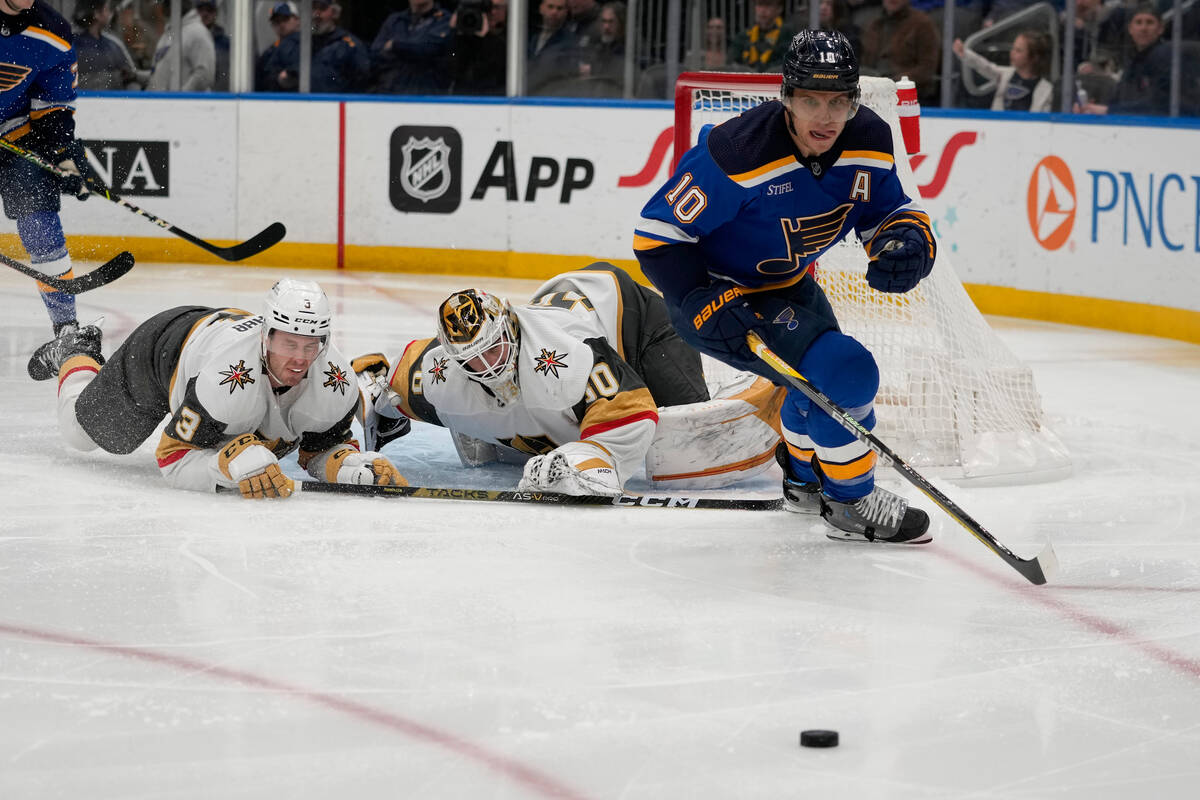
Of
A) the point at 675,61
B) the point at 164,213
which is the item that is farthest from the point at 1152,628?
the point at 164,213

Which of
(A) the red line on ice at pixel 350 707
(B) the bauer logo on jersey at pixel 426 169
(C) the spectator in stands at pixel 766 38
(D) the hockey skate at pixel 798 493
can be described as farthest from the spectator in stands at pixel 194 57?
(A) the red line on ice at pixel 350 707

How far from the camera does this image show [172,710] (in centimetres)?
227

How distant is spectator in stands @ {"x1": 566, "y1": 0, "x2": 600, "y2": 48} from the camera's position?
816 centimetres

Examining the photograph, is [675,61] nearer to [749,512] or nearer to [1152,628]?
[749,512]

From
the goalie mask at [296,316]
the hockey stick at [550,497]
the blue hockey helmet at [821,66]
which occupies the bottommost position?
the hockey stick at [550,497]

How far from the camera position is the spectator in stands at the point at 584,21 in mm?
8156

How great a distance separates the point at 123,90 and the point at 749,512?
6027 millimetres

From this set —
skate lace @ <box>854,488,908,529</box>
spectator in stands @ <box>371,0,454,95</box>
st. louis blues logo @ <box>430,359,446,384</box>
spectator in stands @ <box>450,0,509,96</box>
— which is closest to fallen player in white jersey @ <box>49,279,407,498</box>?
st. louis blues logo @ <box>430,359,446,384</box>

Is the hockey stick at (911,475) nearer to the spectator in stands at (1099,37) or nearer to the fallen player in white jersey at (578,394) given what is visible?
the fallen player in white jersey at (578,394)

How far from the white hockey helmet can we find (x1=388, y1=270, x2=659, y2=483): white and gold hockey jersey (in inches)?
15.1

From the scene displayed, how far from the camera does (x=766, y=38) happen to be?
767cm

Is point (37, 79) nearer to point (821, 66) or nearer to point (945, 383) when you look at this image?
point (945, 383)

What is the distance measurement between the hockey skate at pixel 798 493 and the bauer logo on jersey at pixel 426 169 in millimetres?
4934

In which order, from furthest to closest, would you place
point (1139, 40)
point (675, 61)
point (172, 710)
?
point (675, 61) → point (1139, 40) → point (172, 710)
